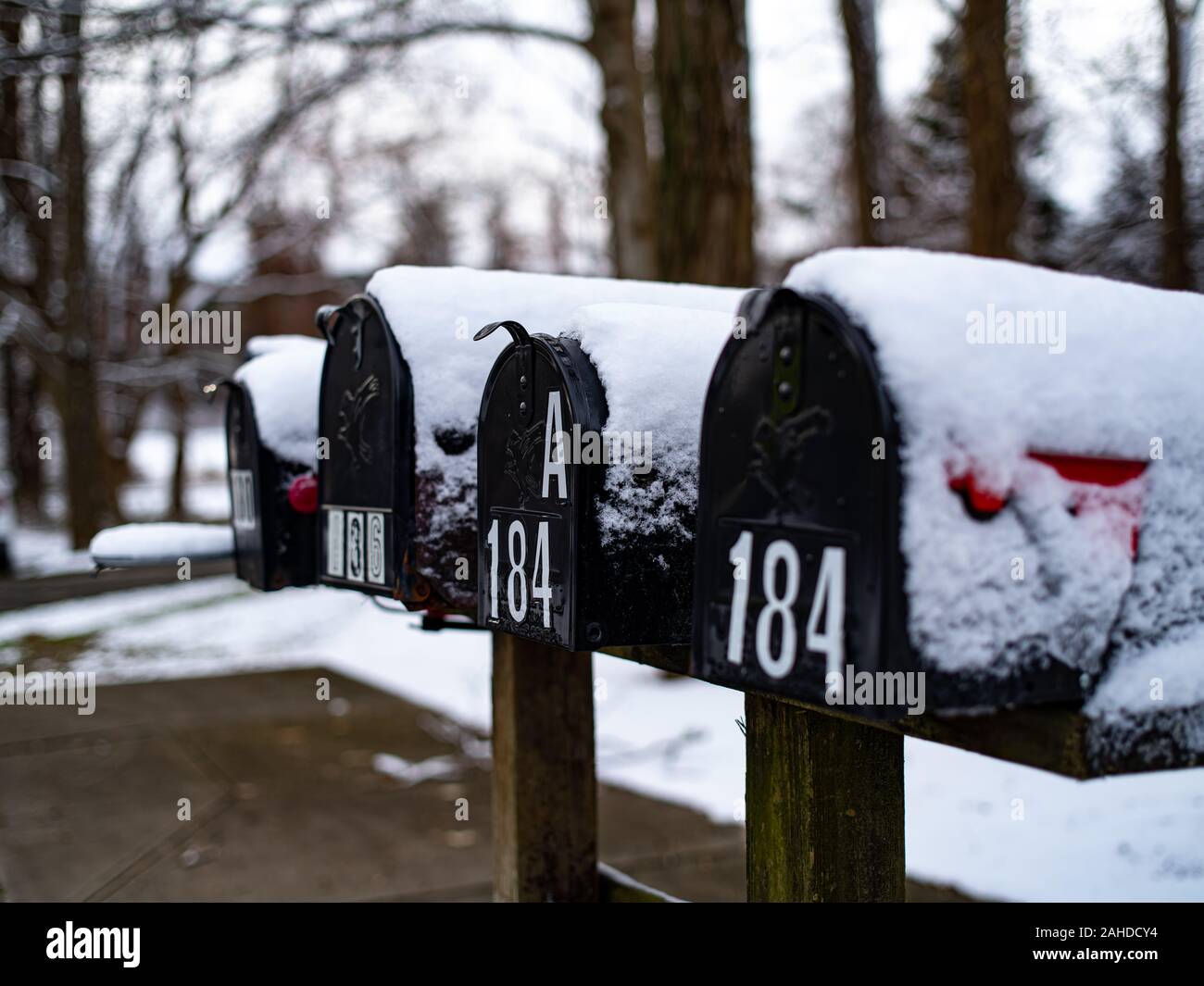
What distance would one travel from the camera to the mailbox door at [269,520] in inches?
95.6

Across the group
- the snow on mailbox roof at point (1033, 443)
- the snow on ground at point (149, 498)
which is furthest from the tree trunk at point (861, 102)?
the snow on mailbox roof at point (1033, 443)

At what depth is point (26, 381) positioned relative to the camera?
18.6m

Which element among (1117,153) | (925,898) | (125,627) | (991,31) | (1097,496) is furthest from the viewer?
(1117,153)

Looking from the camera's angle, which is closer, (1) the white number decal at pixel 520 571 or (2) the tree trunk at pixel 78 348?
(1) the white number decal at pixel 520 571

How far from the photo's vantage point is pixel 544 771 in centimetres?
234

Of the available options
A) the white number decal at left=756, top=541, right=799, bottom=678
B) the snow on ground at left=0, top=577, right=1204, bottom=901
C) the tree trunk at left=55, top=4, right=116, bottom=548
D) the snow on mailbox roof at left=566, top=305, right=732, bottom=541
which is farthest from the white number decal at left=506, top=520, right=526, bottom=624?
the tree trunk at left=55, top=4, right=116, bottom=548

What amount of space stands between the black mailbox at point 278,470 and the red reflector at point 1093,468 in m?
1.68

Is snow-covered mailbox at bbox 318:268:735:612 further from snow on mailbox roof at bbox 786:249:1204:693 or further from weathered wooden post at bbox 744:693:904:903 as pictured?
snow on mailbox roof at bbox 786:249:1204:693

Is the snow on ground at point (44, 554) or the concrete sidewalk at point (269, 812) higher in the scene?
the snow on ground at point (44, 554)

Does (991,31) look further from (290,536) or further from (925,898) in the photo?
(290,536)

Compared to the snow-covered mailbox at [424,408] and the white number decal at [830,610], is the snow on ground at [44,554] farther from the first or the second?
the white number decal at [830,610]
